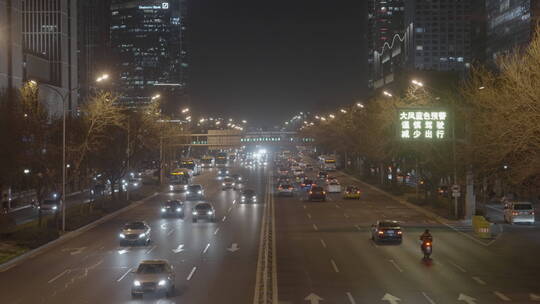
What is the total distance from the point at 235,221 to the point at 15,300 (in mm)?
27211

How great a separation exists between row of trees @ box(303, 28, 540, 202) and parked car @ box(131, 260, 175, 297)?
1399cm

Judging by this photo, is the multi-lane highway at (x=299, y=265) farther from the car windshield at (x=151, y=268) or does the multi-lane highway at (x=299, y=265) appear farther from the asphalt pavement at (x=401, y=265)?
the car windshield at (x=151, y=268)

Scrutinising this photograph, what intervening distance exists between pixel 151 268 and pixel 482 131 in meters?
24.3

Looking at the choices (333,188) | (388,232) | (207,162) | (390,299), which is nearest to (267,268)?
(390,299)

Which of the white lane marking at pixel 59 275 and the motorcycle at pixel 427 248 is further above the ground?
the motorcycle at pixel 427 248

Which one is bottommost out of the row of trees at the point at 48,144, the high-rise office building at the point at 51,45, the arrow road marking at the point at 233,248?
the arrow road marking at the point at 233,248

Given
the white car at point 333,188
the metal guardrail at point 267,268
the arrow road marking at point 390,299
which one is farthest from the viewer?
the white car at point 333,188

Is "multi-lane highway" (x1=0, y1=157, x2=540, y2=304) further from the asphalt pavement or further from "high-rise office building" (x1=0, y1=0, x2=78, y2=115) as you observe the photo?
"high-rise office building" (x1=0, y1=0, x2=78, y2=115)

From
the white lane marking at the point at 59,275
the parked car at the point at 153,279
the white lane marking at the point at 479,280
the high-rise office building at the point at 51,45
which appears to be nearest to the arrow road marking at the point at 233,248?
the white lane marking at the point at 59,275

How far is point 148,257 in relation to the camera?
113ft

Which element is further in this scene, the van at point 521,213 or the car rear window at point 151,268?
the van at point 521,213

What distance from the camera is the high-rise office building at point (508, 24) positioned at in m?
123

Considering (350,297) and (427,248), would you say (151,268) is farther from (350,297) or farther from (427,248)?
(427,248)

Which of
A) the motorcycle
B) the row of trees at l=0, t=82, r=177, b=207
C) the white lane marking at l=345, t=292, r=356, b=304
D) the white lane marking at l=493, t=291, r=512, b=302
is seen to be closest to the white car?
the row of trees at l=0, t=82, r=177, b=207
